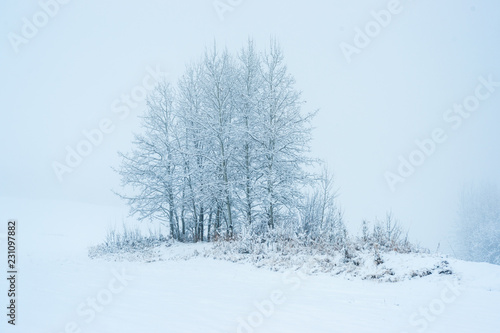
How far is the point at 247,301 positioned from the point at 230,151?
35.8 feet

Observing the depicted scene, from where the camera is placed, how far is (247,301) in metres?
6.45

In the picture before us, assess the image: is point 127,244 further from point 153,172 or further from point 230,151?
point 230,151

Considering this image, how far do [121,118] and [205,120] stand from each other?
451cm

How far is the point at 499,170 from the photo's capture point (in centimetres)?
9994

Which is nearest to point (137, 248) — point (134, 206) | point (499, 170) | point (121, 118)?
point (134, 206)

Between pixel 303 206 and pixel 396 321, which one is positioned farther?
pixel 303 206

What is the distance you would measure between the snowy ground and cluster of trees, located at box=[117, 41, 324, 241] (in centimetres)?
608

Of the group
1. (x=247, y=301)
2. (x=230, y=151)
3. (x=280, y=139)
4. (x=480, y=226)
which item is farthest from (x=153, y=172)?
(x=480, y=226)

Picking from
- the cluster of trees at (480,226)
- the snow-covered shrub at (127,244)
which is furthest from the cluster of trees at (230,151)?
the cluster of trees at (480,226)

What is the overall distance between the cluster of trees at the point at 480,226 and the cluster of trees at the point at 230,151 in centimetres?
2685

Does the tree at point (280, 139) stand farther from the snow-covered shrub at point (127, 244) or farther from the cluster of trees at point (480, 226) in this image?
the cluster of trees at point (480, 226)

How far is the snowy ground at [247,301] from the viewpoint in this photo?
496 cm

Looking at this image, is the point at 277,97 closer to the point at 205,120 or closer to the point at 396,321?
the point at 205,120

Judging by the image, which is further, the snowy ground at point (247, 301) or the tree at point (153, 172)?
the tree at point (153, 172)
